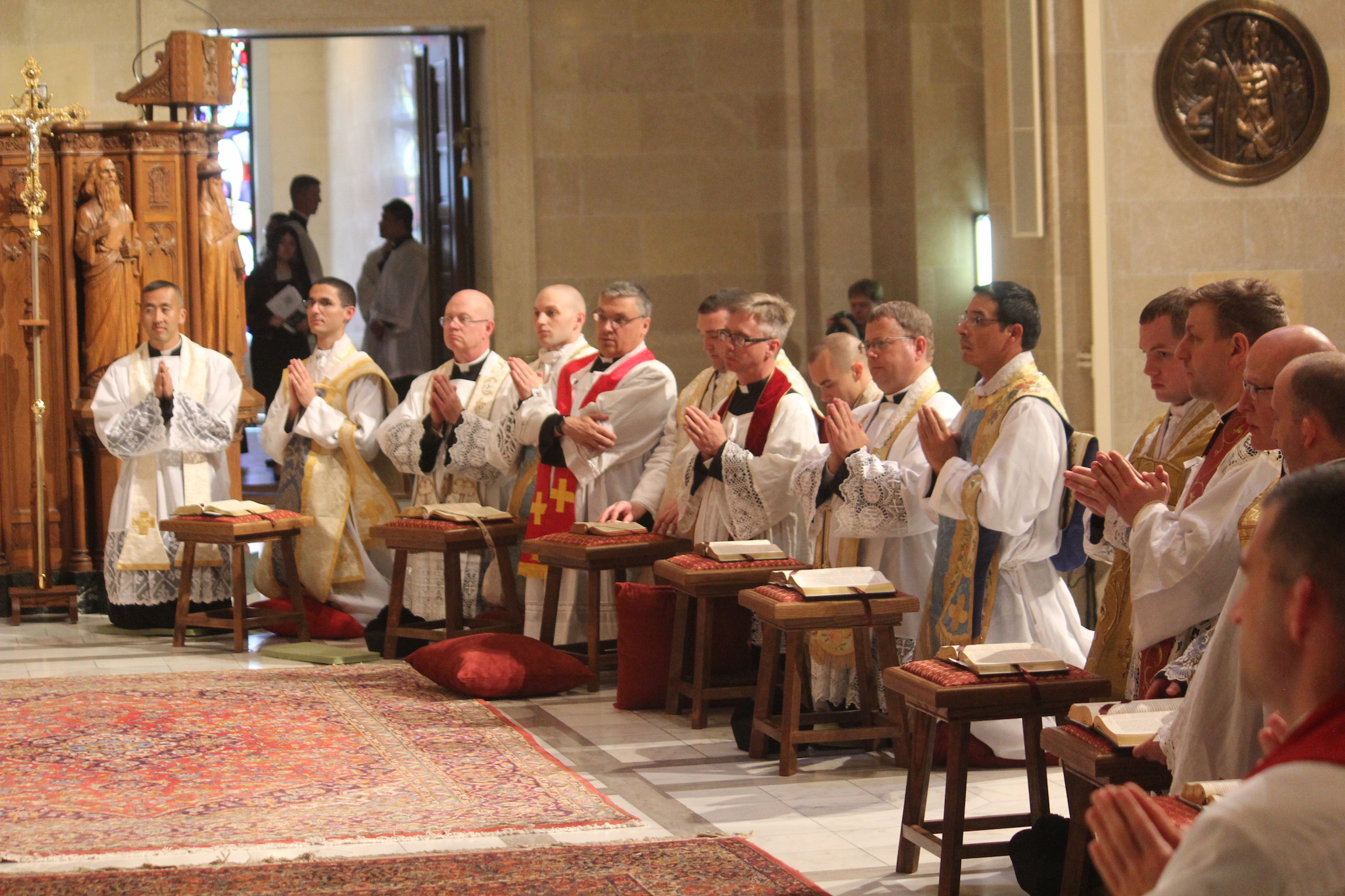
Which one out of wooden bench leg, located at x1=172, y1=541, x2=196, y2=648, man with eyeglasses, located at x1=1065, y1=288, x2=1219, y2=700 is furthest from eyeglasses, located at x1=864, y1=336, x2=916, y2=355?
wooden bench leg, located at x1=172, y1=541, x2=196, y2=648

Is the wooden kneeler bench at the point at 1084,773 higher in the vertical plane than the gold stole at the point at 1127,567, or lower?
lower

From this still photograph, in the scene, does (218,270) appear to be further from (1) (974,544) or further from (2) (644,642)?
(1) (974,544)

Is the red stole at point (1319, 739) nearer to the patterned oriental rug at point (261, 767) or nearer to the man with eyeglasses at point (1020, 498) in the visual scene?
the patterned oriental rug at point (261, 767)

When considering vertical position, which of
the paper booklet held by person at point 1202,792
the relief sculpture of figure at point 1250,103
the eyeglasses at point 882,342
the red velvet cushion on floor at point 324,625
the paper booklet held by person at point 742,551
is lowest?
the red velvet cushion on floor at point 324,625

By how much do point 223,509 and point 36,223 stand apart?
2.45 m

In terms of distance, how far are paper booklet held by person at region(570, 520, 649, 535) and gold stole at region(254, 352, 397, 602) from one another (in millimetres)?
2126

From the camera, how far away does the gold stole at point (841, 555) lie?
6.06 m

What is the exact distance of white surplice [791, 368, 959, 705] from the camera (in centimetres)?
584

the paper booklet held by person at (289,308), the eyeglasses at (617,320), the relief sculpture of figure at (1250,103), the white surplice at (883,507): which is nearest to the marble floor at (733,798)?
the white surplice at (883,507)

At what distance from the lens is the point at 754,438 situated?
679 cm

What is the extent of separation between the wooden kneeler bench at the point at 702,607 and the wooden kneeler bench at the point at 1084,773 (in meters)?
2.21

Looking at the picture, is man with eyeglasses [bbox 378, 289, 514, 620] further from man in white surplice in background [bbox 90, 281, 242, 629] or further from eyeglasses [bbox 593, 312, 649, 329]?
man in white surplice in background [bbox 90, 281, 242, 629]

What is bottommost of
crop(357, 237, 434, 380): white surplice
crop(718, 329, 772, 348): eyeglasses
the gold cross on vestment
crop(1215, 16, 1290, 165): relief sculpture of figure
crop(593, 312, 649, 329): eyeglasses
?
the gold cross on vestment

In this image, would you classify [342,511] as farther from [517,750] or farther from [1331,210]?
[1331,210]
